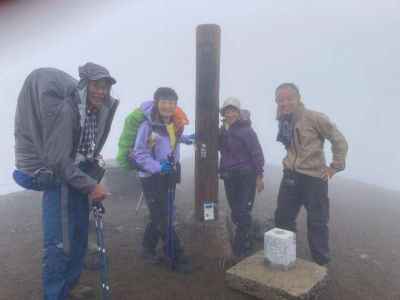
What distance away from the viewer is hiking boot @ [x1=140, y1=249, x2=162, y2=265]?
19.3 feet

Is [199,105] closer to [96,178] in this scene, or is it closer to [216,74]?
[216,74]

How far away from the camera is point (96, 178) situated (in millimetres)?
4648

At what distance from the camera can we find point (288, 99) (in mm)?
6031

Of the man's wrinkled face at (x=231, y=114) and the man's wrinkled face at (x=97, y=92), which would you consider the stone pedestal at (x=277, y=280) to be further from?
the man's wrinkled face at (x=97, y=92)

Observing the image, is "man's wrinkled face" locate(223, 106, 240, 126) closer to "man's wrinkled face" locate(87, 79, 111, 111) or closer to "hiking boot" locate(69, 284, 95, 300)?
"man's wrinkled face" locate(87, 79, 111, 111)

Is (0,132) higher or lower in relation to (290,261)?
lower

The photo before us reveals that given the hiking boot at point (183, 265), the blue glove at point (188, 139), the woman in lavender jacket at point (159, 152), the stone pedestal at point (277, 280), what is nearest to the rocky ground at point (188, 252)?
the hiking boot at point (183, 265)

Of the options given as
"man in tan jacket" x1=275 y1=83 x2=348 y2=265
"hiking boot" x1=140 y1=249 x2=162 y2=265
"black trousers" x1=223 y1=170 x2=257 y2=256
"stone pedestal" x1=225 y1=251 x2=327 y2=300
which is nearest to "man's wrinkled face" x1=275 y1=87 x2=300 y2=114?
"man in tan jacket" x1=275 y1=83 x2=348 y2=265

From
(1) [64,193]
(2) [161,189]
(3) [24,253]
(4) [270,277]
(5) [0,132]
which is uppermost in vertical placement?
(1) [64,193]

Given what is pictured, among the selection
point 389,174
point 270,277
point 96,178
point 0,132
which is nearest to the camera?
point 96,178

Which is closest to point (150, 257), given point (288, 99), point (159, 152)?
point (159, 152)

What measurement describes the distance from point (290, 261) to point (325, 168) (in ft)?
5.41

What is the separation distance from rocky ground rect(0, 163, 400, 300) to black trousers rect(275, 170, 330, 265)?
50 centimetres

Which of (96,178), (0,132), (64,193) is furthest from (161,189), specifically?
(0,132)
